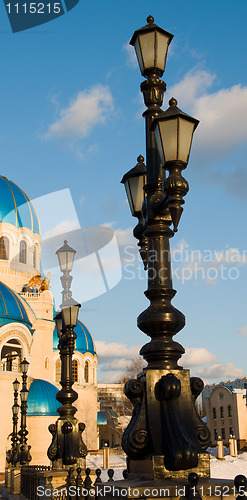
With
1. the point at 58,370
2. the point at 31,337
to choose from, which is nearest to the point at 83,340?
the point at 58,370

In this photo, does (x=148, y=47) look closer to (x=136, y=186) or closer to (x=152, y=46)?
(x=152, y=46)

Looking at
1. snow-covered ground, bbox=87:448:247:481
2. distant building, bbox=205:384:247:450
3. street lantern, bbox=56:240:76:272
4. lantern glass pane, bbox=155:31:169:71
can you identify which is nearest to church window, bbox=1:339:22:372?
snow-covered ground, bbox=87:448:247:481

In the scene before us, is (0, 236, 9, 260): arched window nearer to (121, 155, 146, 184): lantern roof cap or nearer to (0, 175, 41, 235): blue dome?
(0, 175, 41, 235): blue dome

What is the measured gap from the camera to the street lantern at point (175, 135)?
15.1ft

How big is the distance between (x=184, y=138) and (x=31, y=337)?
2785cm

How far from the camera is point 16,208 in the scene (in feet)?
124

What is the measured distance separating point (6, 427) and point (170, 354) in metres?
25.9

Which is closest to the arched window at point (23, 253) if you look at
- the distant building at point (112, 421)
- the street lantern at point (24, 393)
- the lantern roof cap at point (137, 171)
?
the street lantern at point (24, 393)

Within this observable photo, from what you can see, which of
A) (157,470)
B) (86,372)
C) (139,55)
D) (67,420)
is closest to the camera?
(157,470)

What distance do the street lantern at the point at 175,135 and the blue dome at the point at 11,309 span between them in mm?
25834

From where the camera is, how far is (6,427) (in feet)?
91.9

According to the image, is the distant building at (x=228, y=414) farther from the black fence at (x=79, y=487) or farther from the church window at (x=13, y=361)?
the black fence at (x=79, y=487)

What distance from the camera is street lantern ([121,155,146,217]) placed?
625 centimetres

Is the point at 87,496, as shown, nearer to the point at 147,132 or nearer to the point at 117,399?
the point at 147,132
